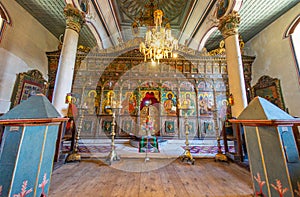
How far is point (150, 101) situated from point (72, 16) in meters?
4.68

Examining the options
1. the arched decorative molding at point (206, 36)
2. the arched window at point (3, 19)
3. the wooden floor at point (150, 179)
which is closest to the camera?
the wooden floor at point (150, 179)

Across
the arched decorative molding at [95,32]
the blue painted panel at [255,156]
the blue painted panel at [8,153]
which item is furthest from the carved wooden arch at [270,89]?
the arched decorative molding at [95,32]

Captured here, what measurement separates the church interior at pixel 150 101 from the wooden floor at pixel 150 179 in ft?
0.07

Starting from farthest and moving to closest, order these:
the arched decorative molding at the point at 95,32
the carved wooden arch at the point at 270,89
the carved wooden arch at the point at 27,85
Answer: the arched decorative molding at the point at 95,32, the carved wooden arch at the point at 270,89, the carved wooden arch at the point at 27,85

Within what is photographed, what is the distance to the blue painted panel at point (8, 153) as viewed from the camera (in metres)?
0.99

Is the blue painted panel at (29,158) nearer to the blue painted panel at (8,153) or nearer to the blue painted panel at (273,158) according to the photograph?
the blue painted panel at (8,153)

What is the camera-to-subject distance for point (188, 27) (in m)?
7.08

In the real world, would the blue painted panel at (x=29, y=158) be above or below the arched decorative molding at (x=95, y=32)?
below

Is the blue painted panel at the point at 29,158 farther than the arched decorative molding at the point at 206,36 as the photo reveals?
No

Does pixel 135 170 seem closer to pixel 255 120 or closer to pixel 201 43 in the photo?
pixel 255 120

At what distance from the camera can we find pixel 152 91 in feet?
21.2

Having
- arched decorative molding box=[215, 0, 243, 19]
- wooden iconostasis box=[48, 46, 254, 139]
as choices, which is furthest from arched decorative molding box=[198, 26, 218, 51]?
arched decorative molding box=[215, 0, 243, 19]

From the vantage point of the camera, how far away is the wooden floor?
1573mm

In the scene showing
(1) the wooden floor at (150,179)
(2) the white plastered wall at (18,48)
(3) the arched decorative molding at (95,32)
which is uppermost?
(3) the arched decorative molding at (95,32)
